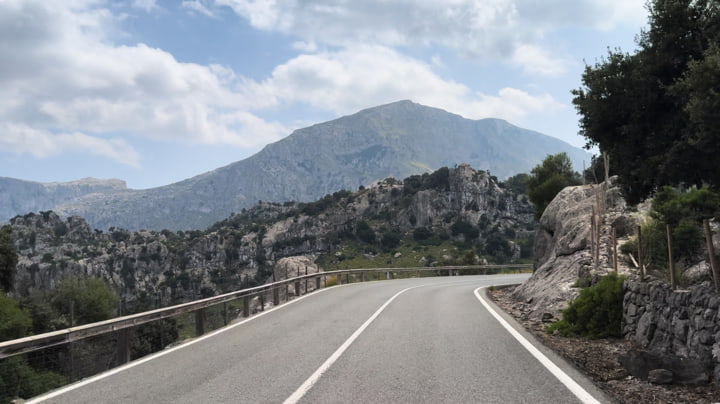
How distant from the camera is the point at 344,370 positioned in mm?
7828

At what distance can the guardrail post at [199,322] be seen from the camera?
1294 cm

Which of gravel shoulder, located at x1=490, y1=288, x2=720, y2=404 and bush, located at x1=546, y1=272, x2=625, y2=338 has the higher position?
bush, located at x1=546, y1=272, x2=625, y2=338

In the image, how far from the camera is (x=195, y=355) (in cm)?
963

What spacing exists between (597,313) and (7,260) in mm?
51173

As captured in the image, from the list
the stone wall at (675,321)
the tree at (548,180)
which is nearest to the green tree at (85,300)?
the tree at (548,180)

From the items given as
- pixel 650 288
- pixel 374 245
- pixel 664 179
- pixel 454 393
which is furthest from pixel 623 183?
pixel 374 245

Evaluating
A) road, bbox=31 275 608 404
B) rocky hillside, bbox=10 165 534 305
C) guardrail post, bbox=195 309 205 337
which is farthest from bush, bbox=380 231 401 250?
road, bbox=31 275 608 404

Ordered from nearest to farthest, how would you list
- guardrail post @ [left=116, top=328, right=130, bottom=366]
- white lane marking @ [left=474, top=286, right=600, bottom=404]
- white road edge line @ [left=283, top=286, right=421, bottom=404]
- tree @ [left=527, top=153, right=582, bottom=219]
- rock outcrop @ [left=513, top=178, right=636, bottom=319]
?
white lane marking @ [left=474, top=286, right=600, bottom=404], white road edge line @ [left=283, top=286, right=421, bottom=404], guardrail post @ [left=116, top=328, right=130, bottom=366], rock outcrop @ [left=513, top=178, right=636, bottom=319], tree @ [left=527, top=153, right=582, bottom=219]

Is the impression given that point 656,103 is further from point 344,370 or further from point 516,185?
point 516,185

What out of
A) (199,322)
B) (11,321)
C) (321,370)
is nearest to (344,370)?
(321,370)

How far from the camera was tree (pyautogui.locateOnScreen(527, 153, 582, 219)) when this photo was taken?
47.3m

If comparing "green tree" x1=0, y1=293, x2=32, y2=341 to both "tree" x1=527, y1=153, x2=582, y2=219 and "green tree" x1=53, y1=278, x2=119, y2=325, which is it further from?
"tree" x1=527, y1=153, x2=582, y2=219

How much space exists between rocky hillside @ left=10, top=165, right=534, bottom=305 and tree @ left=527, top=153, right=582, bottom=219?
170 ft

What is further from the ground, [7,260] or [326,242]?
[326,242]
